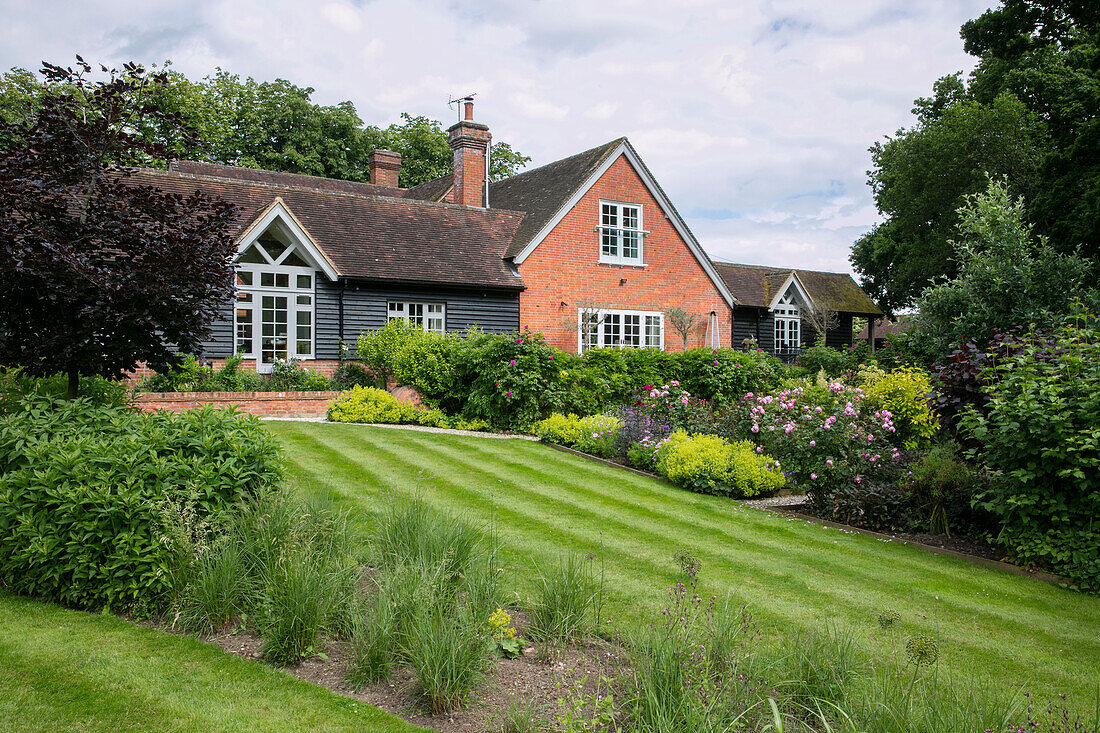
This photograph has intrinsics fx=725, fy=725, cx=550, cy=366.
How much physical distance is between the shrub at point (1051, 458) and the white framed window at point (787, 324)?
22.6 meters

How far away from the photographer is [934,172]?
31406 millimetres

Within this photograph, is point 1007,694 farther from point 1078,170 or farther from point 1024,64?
point 1024,64

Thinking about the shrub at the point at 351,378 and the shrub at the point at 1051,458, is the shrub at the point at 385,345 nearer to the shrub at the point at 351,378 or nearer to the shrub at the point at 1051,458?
the shrub at the point at 351,378

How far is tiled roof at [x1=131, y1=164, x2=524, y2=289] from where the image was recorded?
1864cm

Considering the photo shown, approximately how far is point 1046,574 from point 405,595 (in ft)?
18.8

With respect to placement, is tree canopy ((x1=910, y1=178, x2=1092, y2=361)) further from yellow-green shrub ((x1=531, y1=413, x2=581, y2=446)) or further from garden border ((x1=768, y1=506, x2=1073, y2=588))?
yellow-green shrub ((x1=531, y1=413, x2=581, y2=446))

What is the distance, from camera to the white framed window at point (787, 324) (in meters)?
29.5

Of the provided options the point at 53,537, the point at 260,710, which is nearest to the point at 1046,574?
the point at 260,710

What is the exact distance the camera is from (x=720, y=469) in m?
9.48

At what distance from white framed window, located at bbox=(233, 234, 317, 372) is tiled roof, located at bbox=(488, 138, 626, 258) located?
20.8ft

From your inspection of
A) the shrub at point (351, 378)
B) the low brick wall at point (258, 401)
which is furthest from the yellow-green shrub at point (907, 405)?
the shrub at point (351, 378)

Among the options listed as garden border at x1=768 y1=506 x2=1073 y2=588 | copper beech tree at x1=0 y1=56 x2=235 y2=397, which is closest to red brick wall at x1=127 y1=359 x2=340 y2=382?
copper beech tree at x1=0 y1=56 x2=235 y2=397

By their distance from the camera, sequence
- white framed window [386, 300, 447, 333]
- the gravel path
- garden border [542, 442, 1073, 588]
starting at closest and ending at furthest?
garden border [542, 442, 1073, 588] < the gravel path < white framed window [386, 300, 447, 333]

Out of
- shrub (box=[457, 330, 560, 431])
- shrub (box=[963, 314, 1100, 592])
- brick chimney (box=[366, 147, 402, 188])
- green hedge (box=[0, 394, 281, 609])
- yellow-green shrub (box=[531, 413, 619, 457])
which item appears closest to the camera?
green hedge (box=[0, 394, 281, 609])
